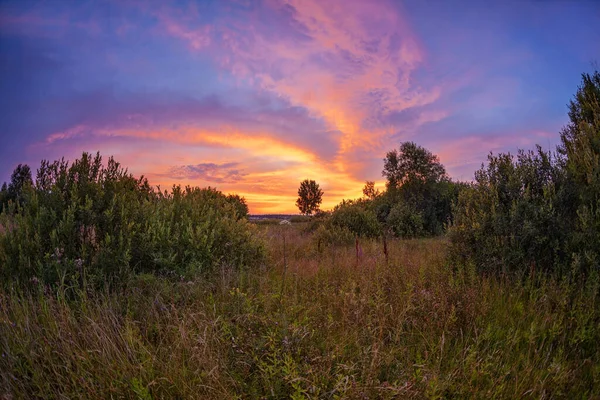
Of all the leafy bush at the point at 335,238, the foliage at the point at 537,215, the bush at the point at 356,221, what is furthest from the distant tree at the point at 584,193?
the bush at the point at 356,221

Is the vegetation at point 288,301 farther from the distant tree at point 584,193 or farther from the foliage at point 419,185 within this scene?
the foliage at point 419,185

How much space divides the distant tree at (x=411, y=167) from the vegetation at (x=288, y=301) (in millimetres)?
15051

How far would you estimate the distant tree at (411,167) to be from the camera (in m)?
25.4

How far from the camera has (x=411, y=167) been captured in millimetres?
25656

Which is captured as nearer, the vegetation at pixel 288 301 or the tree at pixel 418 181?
the vegetation at pixel 288 301

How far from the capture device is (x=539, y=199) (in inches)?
284

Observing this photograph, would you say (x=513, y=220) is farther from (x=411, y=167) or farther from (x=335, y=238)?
(x=411, y=167)

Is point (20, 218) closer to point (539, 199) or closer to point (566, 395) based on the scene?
point (566, 395)

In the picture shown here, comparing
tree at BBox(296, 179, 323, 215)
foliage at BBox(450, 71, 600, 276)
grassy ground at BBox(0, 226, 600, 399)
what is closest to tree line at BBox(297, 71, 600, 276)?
foliage at BBox(450, 71, 600, 276)

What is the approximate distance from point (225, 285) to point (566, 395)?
437 centimetres

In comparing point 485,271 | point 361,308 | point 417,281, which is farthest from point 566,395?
point 485,271

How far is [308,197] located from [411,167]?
34915 mm

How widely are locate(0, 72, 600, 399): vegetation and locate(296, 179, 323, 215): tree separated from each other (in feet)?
162

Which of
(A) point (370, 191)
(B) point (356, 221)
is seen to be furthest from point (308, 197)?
(B) point (356, 221)
